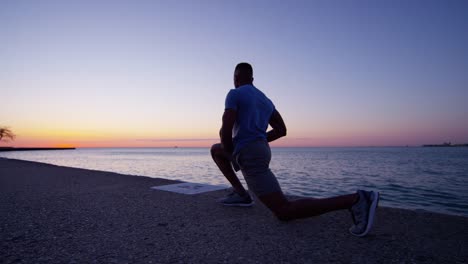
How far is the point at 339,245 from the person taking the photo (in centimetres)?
257

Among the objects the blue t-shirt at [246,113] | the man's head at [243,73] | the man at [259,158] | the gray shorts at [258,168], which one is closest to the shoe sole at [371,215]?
the man at [259,158]

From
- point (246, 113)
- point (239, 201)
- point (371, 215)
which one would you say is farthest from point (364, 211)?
point (239, 201)

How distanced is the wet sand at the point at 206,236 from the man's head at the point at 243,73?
1838mm

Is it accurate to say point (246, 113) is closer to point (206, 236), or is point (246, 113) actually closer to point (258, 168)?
point (258, 168)

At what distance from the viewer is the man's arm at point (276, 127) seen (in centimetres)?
371

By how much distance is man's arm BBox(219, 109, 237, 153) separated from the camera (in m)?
3.18

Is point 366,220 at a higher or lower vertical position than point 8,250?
higher

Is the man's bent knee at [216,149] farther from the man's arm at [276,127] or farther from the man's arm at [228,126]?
the man's arm at [276,127]

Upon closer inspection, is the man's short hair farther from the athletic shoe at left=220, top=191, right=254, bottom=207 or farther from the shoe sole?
the shoe sole

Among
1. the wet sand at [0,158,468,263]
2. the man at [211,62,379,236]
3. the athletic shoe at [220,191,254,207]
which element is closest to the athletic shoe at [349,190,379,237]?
the man at [211,62,379,236]

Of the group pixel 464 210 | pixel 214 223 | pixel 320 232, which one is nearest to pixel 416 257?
pixel 320 232

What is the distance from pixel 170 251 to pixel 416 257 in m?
2.18

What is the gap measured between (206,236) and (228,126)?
1274mm

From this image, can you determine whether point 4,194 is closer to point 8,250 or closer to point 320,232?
point 8,250
